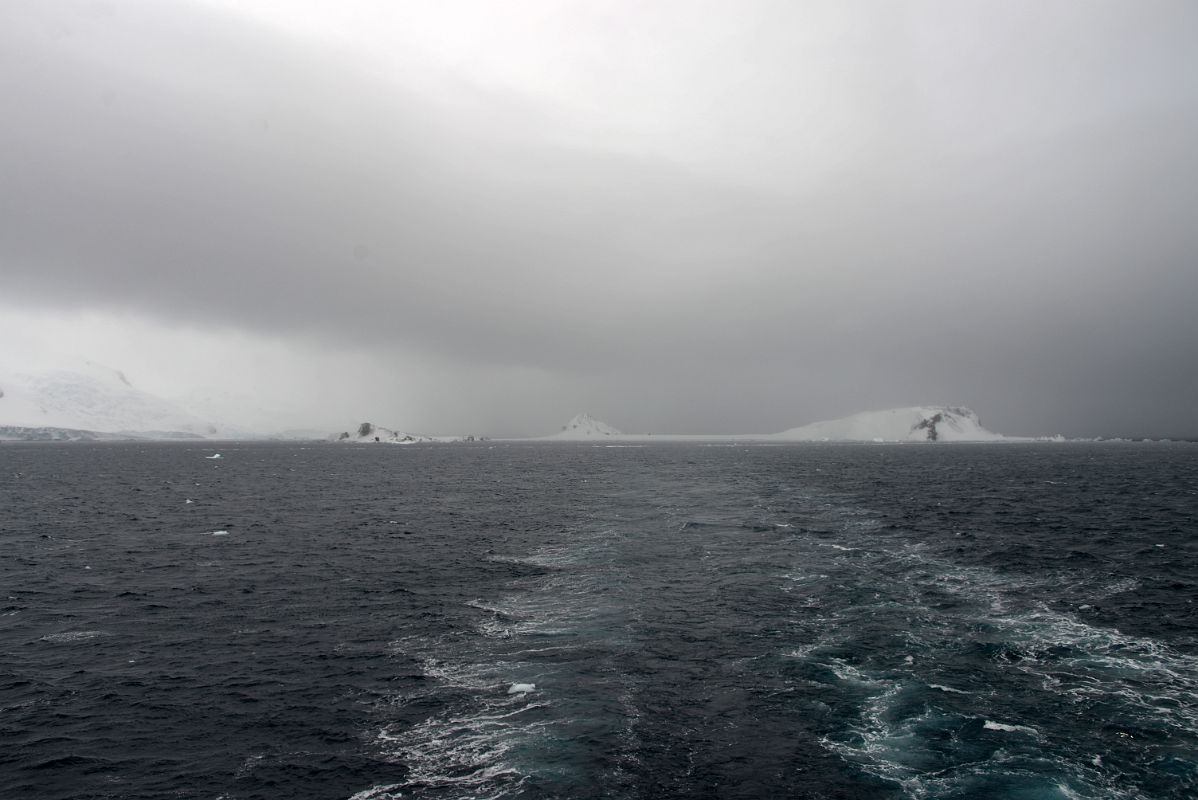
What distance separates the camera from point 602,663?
30.2 m

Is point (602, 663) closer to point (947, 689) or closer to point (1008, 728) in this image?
point (947, 689)

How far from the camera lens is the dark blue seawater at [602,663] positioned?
68.6 ft

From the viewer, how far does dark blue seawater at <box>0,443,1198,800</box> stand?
68.6 ft

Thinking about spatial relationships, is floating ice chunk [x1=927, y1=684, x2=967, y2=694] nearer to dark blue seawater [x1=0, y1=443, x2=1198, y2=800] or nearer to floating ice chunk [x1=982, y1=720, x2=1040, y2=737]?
dark blue seawater [x1=0, y1=443, x2=1198, y2=800]

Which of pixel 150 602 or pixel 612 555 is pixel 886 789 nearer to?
pixel 612 555

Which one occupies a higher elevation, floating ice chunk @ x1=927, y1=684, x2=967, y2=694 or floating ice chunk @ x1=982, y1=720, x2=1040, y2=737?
floating ice chunk @ x1=927, y1=684, x2=967, y2=694

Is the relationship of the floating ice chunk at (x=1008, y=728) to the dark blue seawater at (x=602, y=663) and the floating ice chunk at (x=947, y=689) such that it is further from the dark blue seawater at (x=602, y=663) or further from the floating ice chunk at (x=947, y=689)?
the floating ice chunk at (x=947, y=689)

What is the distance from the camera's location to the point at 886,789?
19.7 m

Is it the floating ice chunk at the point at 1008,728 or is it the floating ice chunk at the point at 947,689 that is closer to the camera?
the floating ice chunk at the point at 1008,728

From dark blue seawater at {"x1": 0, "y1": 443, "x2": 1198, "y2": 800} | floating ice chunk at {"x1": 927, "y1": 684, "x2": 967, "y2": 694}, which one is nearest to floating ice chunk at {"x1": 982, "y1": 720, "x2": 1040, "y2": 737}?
dark blue seawater at {"x1": 0, "y1": 443, "x2": 1198, "y2": 800}

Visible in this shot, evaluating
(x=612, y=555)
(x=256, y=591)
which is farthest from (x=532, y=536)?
(x=256, y=591)

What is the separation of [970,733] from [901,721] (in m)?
2.20

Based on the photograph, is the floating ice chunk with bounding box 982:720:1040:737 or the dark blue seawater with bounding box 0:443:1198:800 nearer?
the dark blue seawater with bounding box 0:443:1198:800

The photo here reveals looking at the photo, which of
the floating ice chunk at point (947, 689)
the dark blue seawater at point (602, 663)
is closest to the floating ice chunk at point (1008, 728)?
the dark blue seawater at point (602, 663)
